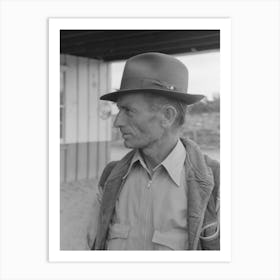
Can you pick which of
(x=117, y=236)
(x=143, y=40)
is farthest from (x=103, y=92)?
(x=117, y=236)

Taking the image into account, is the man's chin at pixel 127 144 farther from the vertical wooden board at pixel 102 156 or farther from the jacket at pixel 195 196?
the vertical wooden board at pixel 102 156

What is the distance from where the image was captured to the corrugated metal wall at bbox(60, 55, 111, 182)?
1579mm

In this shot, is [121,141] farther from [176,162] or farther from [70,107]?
[70,107]

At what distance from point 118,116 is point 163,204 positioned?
371 mm

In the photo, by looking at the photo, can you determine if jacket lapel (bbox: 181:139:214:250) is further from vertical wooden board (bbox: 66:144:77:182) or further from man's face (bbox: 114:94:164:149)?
vertical wooden board (bbox: 66:144:77:182)

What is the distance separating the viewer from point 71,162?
1783mm

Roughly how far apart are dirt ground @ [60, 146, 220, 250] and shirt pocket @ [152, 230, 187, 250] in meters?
0.30

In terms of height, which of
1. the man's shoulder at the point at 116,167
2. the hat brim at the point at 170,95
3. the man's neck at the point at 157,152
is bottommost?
the man's shoulder at the point at 116,167

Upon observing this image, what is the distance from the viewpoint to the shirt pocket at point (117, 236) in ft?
4.41

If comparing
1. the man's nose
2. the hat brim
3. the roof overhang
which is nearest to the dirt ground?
the man's nose
